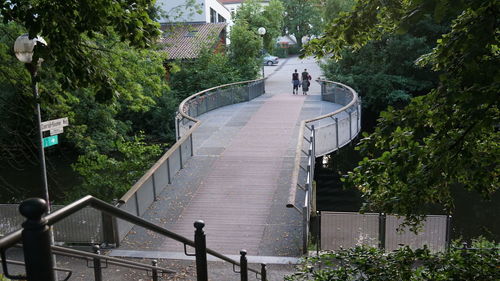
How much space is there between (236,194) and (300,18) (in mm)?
69086

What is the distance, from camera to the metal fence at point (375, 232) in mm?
10609

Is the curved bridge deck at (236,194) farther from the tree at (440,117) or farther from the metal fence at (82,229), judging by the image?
the tree at (440,117)

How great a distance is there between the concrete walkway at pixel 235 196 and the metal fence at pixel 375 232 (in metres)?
0.75

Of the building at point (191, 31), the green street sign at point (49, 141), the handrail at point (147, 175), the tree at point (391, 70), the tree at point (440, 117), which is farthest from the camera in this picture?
the building at point (191, 31)

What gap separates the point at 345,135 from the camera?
1825 cm

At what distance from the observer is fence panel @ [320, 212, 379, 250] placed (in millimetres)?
10750

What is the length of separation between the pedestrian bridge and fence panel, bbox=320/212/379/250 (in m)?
0.54

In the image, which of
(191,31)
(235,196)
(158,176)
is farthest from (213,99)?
(235,196)

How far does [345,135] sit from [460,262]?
13180mm

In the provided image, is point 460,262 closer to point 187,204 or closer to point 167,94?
point 187,204

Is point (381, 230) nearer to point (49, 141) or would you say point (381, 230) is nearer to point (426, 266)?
point (426, 266)

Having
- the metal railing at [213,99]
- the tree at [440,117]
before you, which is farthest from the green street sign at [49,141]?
the metal railing at [213,99]

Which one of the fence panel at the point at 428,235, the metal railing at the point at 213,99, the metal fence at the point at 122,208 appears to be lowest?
the fence panel at the point at 428,235

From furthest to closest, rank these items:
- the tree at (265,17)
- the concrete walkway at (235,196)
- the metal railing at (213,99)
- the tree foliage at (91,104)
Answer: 1. the tree at (265,17)
2. the metal railing at (213,99)
3. the concrete walkway at (235,196)
4. the tree foliage at (91,104)
